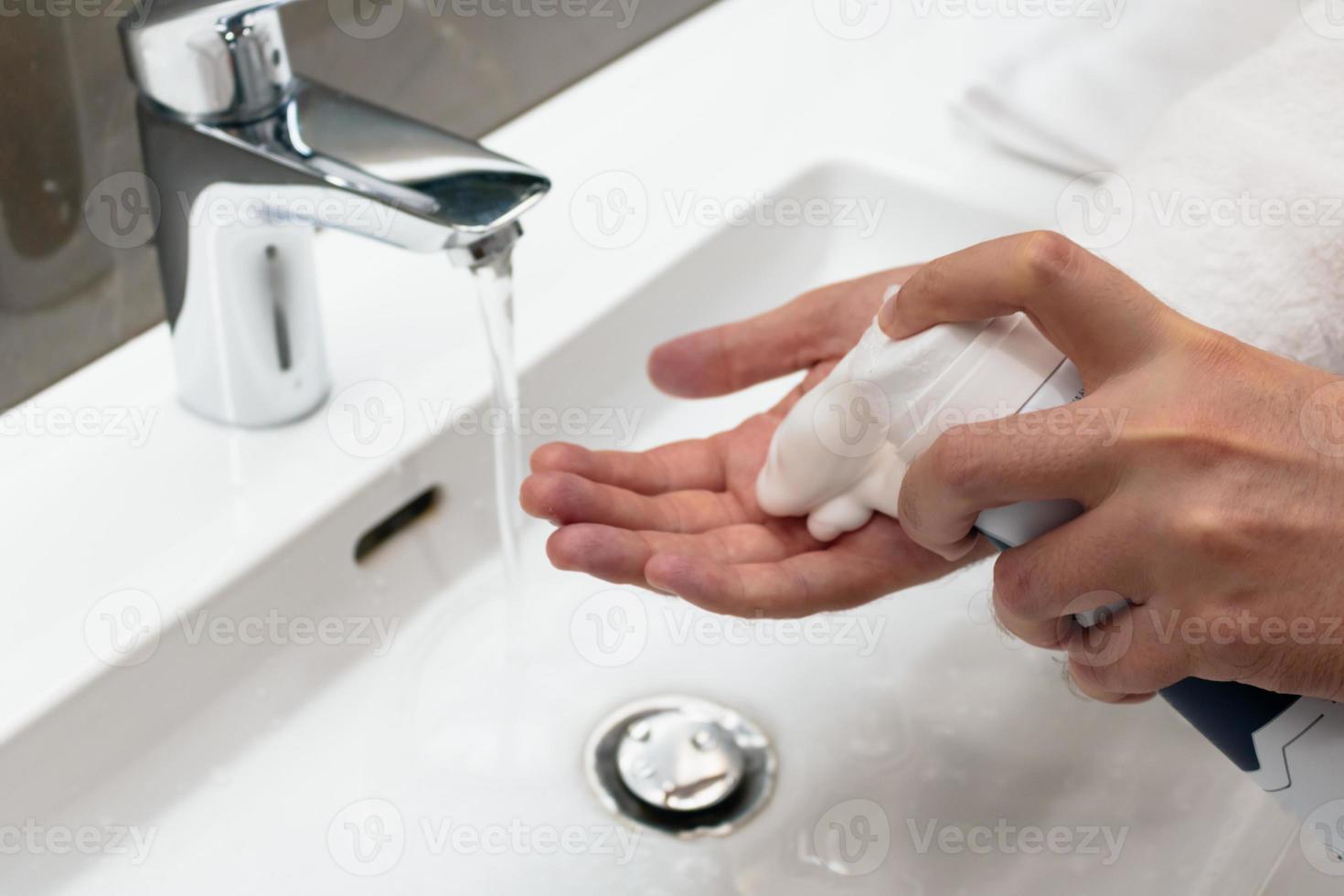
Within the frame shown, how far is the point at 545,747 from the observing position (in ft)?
1.71

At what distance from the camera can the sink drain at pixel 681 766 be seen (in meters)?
0.51

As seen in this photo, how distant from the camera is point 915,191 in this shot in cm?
70

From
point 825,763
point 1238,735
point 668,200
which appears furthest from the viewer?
point 668,200

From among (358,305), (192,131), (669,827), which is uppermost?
(192,131)

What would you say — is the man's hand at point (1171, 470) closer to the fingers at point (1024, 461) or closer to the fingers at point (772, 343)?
the fingers at point (1024, 461)

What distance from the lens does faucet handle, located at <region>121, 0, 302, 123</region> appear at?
16.5 inches

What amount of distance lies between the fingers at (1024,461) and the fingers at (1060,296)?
2 centimetres

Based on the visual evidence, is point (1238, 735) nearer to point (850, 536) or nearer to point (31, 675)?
point (850, 536)

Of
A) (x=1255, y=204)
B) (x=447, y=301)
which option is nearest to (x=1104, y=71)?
(x=1255, y=204)

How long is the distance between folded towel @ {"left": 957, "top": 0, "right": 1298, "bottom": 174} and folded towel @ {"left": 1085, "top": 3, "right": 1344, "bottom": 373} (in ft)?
0.50

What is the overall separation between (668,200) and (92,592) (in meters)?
0.33

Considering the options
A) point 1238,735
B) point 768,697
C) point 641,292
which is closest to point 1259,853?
point 1238,735

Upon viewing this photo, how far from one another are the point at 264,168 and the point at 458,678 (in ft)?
0.70

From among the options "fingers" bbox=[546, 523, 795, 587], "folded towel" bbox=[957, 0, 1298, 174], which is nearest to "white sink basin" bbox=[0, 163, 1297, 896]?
"fingers" bbox=[546, 523, 795, 587]
